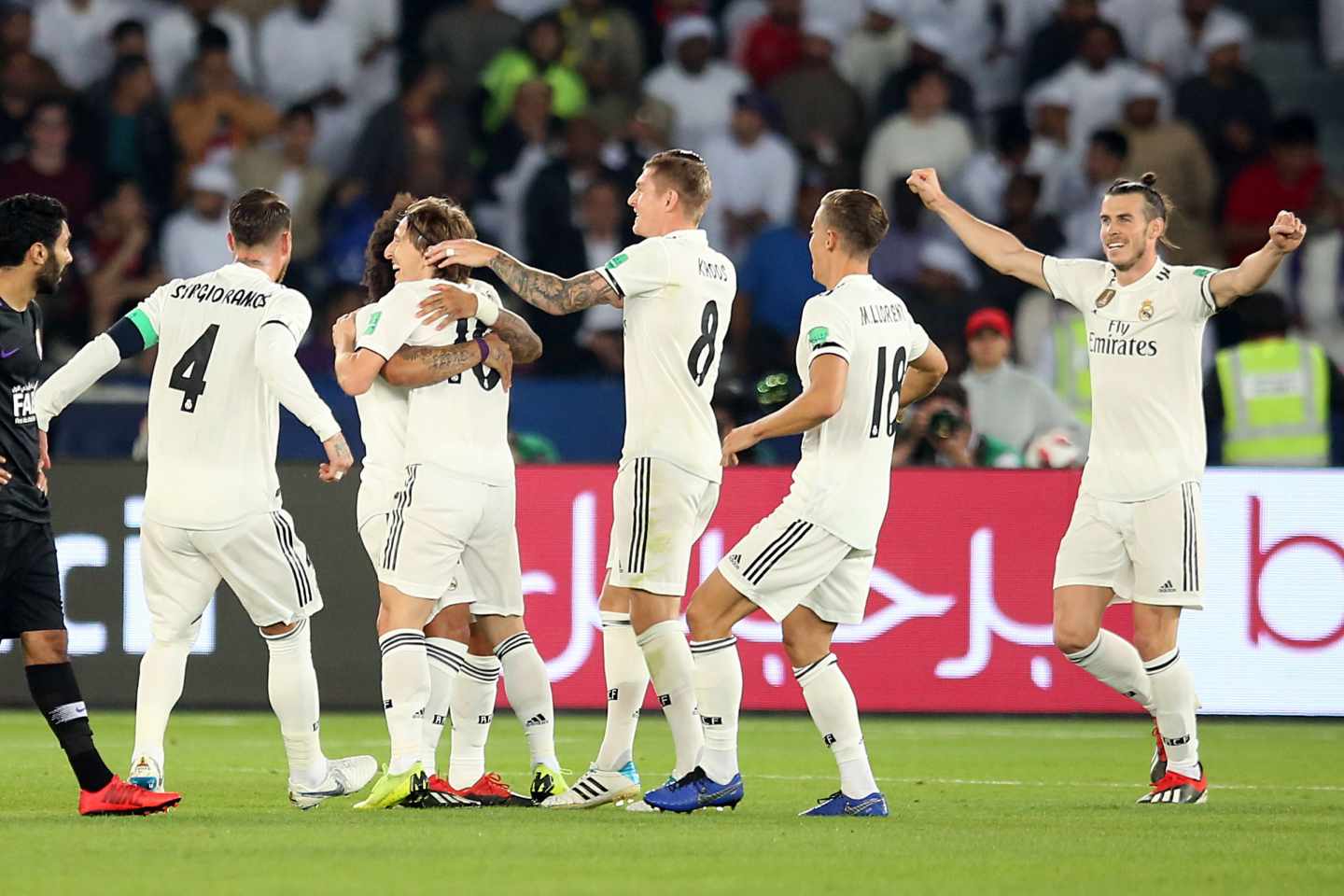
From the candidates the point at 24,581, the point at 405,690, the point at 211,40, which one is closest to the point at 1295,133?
the point at 211,40

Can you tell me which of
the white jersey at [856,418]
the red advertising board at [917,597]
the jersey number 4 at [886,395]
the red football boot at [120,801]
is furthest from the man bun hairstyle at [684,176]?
the red advertising board at [917,597]

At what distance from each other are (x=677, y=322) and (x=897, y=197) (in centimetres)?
845

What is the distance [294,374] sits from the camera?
8.02m

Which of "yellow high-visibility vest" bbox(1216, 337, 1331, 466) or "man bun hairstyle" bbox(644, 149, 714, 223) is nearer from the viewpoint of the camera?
"man bun hairstyle" bbox(644, 149, 714, 223)

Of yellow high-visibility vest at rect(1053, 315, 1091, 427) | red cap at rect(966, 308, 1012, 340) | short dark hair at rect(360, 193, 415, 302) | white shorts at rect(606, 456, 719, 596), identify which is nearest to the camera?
white shorts at rect(606, 456, 719, 596)

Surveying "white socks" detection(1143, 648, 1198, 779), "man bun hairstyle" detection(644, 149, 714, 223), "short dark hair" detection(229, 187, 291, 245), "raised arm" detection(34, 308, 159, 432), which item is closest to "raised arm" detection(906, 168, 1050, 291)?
"man bun hairstyle" detection(644, 149, 714, 223)

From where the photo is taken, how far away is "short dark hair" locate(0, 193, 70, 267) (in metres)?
8.01

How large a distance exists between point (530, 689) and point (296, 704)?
35.0 inches

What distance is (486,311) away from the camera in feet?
27.0

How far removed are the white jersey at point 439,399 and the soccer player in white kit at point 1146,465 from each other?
1.97 m

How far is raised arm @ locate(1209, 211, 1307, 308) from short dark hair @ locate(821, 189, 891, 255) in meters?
1.42

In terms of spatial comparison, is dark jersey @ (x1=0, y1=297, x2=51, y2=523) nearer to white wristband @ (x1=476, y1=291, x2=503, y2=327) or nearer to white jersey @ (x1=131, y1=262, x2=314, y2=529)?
white jersey @ (x1=131, y1=262, x2=314, y2=529)

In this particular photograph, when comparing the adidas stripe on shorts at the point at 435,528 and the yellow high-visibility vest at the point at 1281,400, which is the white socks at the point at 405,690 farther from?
the yellow high-visibility vest at the point at 1281,400

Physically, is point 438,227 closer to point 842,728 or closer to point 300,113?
point 842,728
